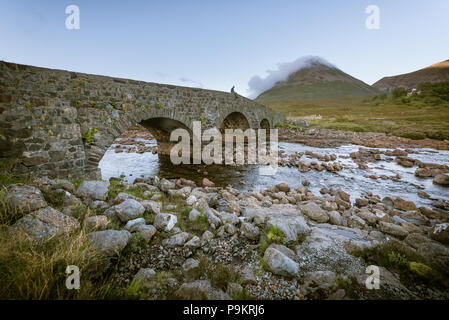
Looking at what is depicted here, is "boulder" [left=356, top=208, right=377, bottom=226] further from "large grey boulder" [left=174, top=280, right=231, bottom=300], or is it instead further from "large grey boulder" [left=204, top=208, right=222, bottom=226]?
"large grey boulder" [left=174, top=280, right=231, bottom=300]

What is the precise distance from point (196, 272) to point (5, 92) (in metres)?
6.46

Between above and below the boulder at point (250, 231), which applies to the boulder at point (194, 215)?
above

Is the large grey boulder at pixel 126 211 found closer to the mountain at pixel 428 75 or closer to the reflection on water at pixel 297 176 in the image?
the reflection on water at pixel 297 176

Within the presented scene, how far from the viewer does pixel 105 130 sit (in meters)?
6.50

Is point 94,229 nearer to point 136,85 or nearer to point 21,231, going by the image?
point 21,231

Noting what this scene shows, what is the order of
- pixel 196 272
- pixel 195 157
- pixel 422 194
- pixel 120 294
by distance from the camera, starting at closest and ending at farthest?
pixel 120 294, pixel 196 272, pixel 422 194, pixel 195 157

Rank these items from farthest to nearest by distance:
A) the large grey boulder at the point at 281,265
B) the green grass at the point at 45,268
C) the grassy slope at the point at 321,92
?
the grassy slope at the point at 321,92 < the large grey boulder at the point at 281,265 < the green grass at the point at 45,268

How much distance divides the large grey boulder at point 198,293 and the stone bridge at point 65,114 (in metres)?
5.79

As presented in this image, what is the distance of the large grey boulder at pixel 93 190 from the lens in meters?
3.76

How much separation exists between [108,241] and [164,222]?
3.07ft

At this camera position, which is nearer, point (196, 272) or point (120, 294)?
point (120, 294)

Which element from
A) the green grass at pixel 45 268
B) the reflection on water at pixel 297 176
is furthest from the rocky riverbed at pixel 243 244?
the reflection on water at pixel 297 176

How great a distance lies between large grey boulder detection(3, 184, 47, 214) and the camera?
7.77 ft

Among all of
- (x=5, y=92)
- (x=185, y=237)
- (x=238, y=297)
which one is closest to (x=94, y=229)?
(x=185, y=237)
